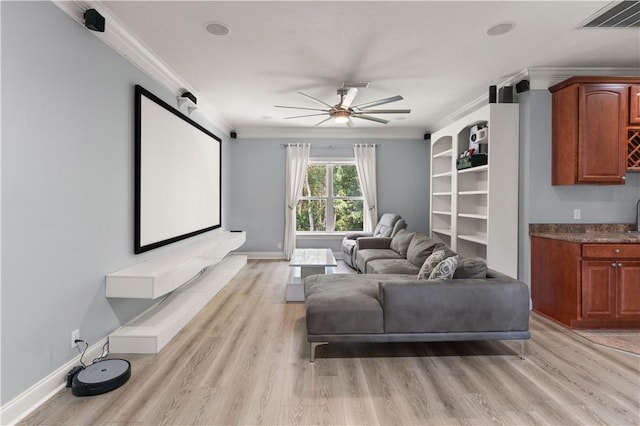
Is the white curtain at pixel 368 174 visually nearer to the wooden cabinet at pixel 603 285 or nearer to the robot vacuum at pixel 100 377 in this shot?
the wooden cabinet at pixel 603 285

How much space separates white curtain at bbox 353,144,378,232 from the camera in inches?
280

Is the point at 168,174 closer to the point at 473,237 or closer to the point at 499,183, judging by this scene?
the point at 499,183

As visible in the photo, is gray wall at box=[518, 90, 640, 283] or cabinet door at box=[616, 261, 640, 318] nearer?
cabinet door at box=[616, 261, 640, 318]

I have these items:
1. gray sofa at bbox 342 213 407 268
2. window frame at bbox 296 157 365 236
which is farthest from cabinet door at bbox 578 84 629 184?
window frame at bbox 296 157 365 236

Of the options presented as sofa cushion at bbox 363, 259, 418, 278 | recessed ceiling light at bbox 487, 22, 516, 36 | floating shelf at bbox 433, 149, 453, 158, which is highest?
recessed ceiling light at bbox 487, 22, 516, 36

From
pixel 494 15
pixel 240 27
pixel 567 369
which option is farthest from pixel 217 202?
pixel 567 369

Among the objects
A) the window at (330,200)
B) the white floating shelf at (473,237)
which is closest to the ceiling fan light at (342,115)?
the white floating shelf at (473,237)

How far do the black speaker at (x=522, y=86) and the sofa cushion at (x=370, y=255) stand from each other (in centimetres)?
257

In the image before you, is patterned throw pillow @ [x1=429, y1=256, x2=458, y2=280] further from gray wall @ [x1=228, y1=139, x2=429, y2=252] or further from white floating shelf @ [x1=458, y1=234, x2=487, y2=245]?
gray wall @ [x1=228, y1=139, x2=429, y2=252]

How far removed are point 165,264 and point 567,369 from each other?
11.4 feet

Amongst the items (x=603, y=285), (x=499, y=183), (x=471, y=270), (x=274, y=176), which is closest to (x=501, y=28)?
(x=499, y=183)

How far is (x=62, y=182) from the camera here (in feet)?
7.54

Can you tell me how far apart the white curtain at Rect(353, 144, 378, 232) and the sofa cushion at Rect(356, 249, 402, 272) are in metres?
1.85

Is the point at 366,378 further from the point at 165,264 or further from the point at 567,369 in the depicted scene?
the point at 165,264
